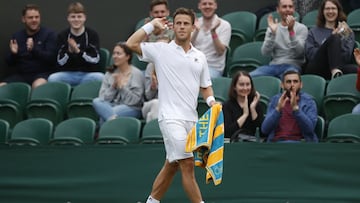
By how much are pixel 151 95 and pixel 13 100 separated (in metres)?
1.99

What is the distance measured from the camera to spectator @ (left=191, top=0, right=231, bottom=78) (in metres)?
13.4

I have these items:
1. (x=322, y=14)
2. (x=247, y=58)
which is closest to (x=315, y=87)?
(x=322, y=14)

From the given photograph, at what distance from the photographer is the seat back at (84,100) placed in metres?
13.5

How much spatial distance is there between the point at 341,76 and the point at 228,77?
166cm

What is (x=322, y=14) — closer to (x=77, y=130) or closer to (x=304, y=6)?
(x=304, y=6)

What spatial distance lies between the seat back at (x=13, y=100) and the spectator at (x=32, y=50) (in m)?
0.38

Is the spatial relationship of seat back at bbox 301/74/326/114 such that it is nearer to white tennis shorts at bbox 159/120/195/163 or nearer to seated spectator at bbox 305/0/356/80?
seated spectator at bbox 305/0/356/80

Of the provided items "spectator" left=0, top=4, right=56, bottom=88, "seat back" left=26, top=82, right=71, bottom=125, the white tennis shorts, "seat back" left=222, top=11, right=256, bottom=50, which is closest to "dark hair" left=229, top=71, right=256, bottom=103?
the white tennis shorts

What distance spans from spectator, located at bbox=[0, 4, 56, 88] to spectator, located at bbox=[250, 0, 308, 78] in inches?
120

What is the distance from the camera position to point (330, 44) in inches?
493

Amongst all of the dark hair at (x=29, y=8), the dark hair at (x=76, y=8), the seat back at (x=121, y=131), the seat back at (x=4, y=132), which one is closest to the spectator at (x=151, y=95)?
the seat back at (x=121, y=131)

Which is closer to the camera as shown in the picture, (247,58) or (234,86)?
(234,86)

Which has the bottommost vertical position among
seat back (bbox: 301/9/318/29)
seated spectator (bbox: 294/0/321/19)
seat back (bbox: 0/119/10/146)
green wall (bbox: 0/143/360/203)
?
green wall (bbox: 0/143/360/203)

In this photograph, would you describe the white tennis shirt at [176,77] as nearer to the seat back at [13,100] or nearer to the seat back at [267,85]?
the seat back at [267,85]
